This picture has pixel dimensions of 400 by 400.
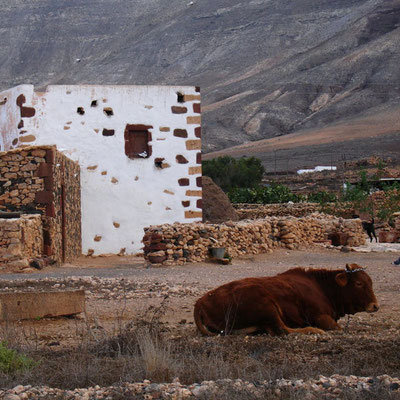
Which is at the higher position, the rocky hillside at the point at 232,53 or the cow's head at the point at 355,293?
the rocky hillside at the point at 232,53

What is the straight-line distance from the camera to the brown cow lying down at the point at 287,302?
24.9 feet

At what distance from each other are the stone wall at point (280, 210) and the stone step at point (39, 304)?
20.8 metres

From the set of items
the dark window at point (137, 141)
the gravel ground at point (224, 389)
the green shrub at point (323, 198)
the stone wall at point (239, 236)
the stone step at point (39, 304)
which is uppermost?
the dark window at point (137, 141)

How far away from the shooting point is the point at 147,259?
17.1 m

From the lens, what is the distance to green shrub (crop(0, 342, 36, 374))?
6020mm

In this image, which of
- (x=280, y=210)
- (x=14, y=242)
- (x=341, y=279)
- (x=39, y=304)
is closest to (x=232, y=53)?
(x=280, y=210)

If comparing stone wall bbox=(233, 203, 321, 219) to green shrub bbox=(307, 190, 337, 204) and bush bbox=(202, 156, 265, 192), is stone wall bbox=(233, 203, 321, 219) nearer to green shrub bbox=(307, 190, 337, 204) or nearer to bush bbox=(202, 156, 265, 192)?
green shrub bbox=(307, 190, 337, 204)

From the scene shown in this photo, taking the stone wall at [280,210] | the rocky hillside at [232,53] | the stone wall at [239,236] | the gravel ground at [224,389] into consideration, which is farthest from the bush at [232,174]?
the gravel ground at [224,389]

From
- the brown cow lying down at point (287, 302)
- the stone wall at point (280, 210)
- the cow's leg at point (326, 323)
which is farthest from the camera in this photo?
the stone wall at point (280, 210)

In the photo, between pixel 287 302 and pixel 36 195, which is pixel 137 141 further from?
pixel 287 302

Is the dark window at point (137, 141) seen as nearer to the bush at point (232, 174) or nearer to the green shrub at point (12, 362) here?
the green shrub at point (12, 362)

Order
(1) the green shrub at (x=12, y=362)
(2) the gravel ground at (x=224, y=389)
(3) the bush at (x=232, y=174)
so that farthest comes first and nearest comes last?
(3) the bush at (x=232, y=174)
(1) the green shrub at (x=12, y=362)
(2) the gravel ground at (x=224, y=389)

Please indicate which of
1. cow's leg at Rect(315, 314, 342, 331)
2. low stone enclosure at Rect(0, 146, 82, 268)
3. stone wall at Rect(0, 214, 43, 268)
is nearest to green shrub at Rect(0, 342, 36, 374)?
cow's leg at Rect(315, 314, 342, 331)

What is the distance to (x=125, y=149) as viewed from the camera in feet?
69.6
